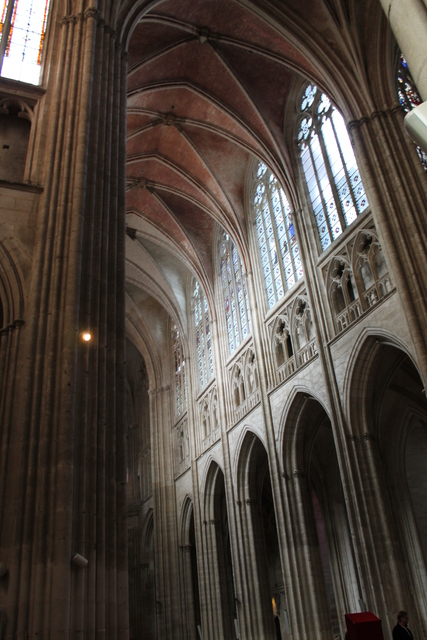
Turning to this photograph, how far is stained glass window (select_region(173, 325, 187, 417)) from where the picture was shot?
23.7 meters

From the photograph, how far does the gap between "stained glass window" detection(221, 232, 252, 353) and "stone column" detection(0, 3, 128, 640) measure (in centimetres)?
1024

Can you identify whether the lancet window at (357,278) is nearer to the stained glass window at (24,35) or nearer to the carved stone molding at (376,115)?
the carved stone molding at (376,115)

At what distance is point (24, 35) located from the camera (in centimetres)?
1077

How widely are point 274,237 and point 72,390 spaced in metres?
11.8

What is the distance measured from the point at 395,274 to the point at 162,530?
15524mm

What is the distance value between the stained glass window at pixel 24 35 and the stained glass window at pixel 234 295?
395 inches

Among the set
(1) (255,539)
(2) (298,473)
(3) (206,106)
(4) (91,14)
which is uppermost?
(3) (206,106)

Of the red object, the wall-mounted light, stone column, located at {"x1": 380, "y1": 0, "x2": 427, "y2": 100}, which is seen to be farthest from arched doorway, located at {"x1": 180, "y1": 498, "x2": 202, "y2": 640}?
stone column, located at {"x1": 380, "y1": 0, "x2": 427, "y2": 100}

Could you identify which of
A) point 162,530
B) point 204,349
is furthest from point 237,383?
point 162,530

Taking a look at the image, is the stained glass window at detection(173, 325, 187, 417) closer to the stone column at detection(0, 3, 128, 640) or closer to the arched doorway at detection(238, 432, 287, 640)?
the arched doorway at detection(238, 432, 287, 640)

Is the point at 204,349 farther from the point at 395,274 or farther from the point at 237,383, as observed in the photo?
the point at 395,274

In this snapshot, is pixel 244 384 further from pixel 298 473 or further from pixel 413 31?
pixel 413 31

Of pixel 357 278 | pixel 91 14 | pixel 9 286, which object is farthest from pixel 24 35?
pixel 357 278

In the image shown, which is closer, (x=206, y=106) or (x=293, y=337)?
(x=293, y=337)
